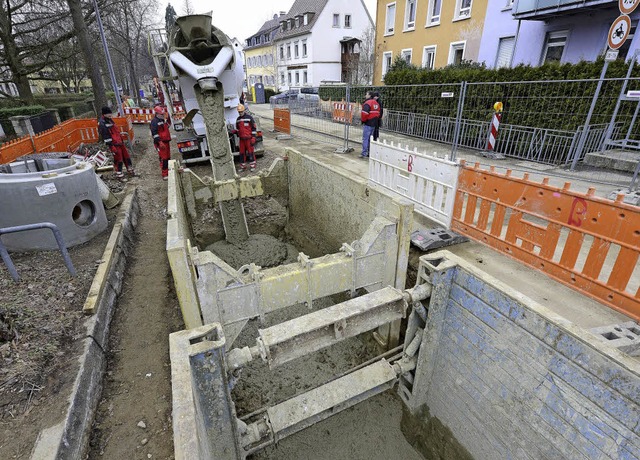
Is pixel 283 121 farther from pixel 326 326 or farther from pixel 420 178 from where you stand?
pixel 326 326

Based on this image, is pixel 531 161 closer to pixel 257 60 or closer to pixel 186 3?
pixel 186 3

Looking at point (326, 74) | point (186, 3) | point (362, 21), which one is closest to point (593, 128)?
point (326, 74)

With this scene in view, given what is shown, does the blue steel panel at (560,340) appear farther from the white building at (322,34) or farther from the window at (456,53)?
the white building at (322,34)

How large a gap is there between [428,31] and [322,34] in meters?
18.5

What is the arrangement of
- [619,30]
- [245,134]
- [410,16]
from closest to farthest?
[619,30] → [245,134] → [410,16]

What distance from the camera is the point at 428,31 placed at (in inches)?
711

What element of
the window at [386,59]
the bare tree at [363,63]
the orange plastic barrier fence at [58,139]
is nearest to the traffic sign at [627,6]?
the orange plastic barrier fence at [58,139]

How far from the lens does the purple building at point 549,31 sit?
33.8 feet

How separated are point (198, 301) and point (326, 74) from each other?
1412 inches

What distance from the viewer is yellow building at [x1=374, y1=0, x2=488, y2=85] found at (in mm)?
15711

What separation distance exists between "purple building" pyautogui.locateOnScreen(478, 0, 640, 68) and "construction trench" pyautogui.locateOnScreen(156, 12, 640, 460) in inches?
431

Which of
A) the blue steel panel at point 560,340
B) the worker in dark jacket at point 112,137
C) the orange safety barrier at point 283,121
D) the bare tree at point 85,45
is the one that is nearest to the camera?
the blue steel panel at point 560,340

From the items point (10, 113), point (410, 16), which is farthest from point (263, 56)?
point (10, 113)

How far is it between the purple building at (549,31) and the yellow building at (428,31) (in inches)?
33.9
